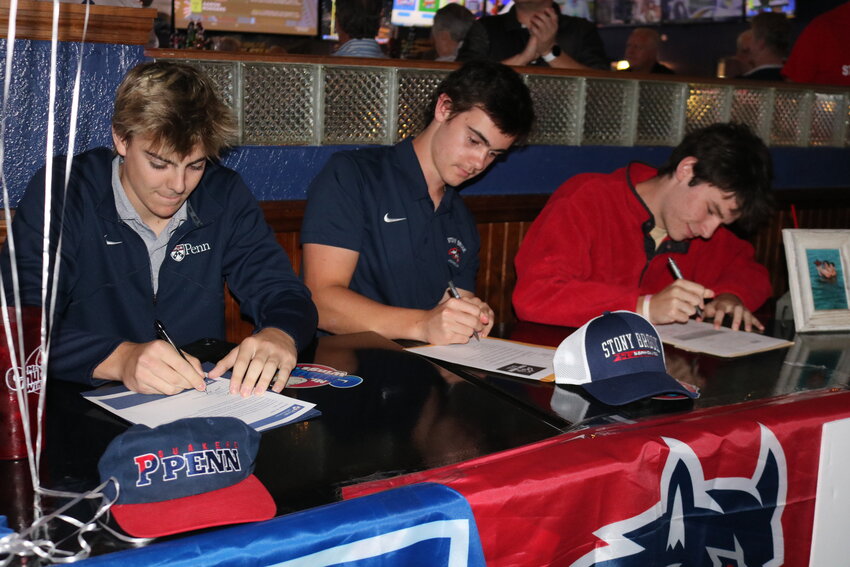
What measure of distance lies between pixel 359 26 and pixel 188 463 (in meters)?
2.58

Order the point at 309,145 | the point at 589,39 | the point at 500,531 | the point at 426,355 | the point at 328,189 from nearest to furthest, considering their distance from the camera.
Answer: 1. the point at 500,531
2. the point at 426,355
3. the point at 328,189
4. the point at 309,145
5. the point at 589,39

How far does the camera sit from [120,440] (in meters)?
0.99

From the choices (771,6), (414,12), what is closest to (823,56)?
(771,6)

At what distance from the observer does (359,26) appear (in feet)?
10.7

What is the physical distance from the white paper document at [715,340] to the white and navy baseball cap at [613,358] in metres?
0.39

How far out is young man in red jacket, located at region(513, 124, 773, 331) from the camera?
2143mm

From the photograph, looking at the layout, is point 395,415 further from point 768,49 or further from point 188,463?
point 768,49

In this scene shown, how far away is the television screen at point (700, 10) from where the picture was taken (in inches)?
326

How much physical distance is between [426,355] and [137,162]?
72 cm

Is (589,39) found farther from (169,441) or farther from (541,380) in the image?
(169,441)

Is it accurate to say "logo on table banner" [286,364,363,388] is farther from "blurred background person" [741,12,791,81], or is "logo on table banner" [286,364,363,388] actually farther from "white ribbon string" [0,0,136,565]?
"blurred background person" [741,12,791,81]

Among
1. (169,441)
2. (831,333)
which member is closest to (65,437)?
(169,441)

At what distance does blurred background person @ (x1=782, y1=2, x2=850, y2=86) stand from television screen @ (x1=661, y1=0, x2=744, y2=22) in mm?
4560

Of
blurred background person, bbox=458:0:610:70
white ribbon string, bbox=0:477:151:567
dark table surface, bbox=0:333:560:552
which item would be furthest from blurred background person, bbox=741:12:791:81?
white ribbon string, bbox=0:477:151:567
